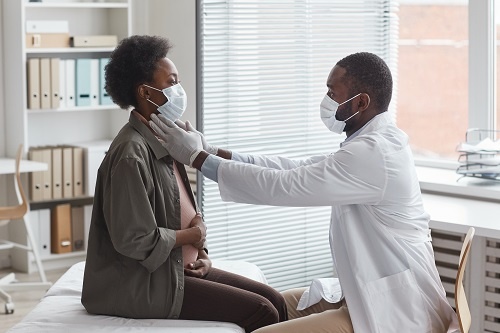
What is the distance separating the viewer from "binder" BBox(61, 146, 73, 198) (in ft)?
16.5

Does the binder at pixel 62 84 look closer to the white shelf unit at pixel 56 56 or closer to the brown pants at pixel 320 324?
the white shelf unit at pixel 56 56

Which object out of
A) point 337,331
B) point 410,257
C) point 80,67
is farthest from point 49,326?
point 80,67

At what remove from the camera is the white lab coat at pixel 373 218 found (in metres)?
2.40

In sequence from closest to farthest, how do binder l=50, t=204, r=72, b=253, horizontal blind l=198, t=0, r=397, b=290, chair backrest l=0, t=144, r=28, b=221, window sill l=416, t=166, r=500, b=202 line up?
window sill l=416, t=166, r=500, b=202 < horizontal blind l=198, t=0, r=397, b=290 < chair backrest l=0, t=144, r=28, b=221 < binder l=50, t=204, r=72, b=253

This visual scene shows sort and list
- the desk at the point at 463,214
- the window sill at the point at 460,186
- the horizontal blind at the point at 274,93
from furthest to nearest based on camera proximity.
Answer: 1. the horizontal blind at the point at 274,93
2. the window sill at the point at 460,186
3. the desk at the point at 463,214

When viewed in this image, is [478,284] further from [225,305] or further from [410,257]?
[225,305]

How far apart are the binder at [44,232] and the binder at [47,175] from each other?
0.14m

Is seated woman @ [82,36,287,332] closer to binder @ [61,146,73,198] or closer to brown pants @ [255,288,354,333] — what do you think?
brown pants @ [255,288,354,333]

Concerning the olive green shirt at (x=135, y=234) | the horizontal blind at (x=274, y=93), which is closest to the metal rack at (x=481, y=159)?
the horizontal blind at (x=274, y=93)

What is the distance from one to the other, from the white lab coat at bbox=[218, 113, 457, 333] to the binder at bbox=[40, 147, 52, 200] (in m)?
2.65

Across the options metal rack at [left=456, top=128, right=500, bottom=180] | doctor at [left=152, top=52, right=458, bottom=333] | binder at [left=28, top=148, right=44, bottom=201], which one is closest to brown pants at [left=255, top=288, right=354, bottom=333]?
doctor at [left=152, top=52, right=458, bottom=333]

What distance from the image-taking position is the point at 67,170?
5.04 metres

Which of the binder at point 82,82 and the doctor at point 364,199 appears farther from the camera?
the binder at point 82,82

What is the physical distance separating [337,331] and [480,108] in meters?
2.07
